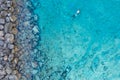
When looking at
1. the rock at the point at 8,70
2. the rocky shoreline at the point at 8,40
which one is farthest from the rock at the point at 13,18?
the rock at the point at 8,70

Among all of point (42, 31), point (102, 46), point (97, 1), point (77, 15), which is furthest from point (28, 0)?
point (102, 46)

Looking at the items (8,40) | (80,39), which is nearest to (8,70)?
(8,40)

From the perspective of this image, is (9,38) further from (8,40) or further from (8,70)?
(8,70)

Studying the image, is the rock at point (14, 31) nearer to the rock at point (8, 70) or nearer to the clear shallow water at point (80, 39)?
the clear shallow water at point (80, 39)

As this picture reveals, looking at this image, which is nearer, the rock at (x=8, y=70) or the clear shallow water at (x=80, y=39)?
the rock at (x=8, y=70)

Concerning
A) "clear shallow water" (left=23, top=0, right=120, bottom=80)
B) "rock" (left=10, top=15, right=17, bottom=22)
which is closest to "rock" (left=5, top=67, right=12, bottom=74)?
"clear shallow water" (left=23, top=0, right=120, bottom=80)

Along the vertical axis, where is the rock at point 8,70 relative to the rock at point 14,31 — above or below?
below

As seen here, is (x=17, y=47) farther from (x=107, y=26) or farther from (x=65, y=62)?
(x=107, y=26)

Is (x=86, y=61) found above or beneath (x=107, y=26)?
beneath

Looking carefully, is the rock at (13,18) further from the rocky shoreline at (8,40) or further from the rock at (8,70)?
A: the rock at (8,70)
